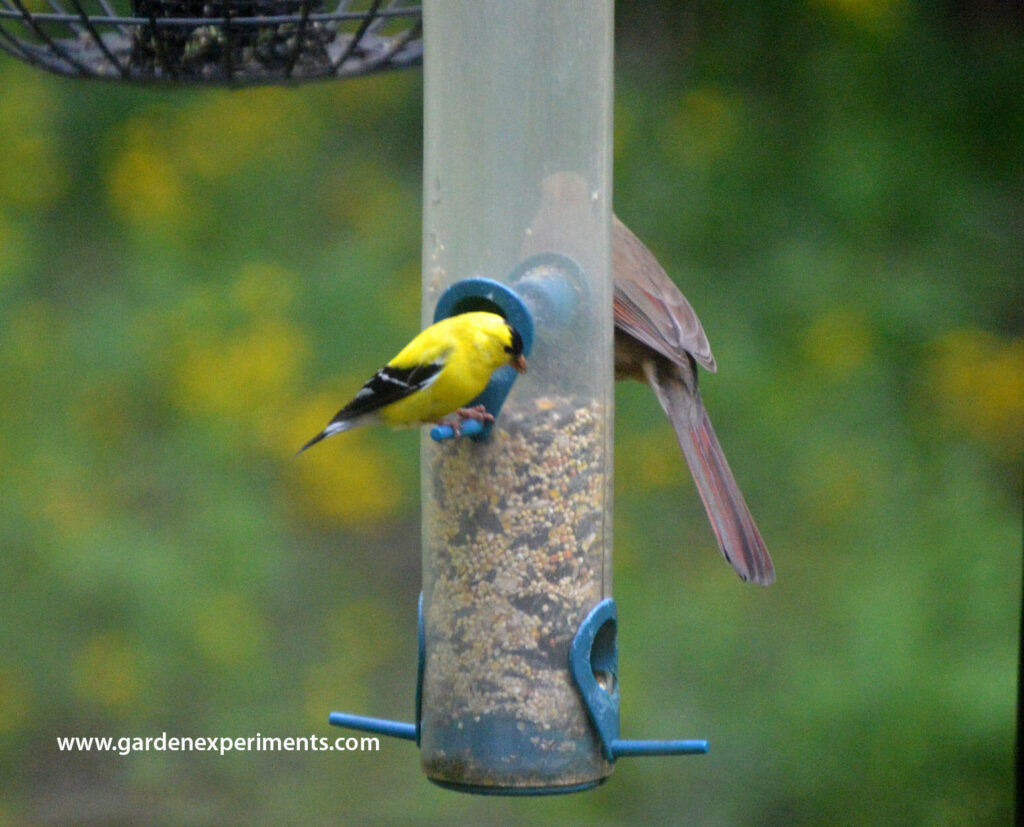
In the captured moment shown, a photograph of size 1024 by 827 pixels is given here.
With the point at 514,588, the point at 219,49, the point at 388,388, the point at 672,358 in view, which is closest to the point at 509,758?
the point at 514,588

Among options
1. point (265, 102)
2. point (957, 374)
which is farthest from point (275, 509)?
point (957, 374)

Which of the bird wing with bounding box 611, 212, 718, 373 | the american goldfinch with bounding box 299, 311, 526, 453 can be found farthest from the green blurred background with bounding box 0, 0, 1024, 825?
the american goldfinch with bounding box 299, 311, 526, 453

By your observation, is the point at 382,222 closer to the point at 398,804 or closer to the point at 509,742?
the point at 398,804

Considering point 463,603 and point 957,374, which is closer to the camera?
point 463,603

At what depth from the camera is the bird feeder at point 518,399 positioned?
3207 millimetres

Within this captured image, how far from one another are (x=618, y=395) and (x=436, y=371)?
292 centimetres

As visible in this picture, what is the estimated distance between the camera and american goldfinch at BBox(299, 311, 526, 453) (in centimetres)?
301

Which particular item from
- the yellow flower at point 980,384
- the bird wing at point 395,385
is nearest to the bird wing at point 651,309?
the bird wing at point 395,385

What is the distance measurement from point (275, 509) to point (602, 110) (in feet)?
10.1

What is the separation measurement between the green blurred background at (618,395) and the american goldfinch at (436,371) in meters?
2.58

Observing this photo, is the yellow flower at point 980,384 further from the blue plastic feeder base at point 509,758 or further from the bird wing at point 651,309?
the blue plastic feeder base at point 509,758

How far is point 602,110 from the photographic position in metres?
3.34

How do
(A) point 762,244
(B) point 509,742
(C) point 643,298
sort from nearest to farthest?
(B) point 509,742 < (C) point 643,298 < (A) point 762,244

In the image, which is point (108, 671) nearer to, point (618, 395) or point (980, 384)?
point (618, 395)
